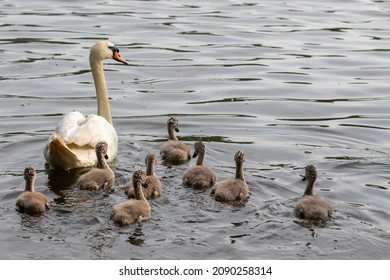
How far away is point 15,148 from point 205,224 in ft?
15.9

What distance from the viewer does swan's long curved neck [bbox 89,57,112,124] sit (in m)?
16.3

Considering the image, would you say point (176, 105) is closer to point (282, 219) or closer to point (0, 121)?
point (0, 121)

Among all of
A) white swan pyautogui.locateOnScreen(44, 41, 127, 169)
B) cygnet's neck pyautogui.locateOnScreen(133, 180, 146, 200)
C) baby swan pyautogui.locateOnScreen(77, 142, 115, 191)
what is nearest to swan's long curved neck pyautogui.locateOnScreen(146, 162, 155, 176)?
baby swan pyautogui.locateOnScreen(77, 142, 115, 191)

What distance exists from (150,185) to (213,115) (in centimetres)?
538

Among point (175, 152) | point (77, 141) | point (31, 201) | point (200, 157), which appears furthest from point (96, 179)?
point (175, 152)

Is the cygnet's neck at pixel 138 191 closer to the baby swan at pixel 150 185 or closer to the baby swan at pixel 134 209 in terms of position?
the baby swan at pixel 134 209

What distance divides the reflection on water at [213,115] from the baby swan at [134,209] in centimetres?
13

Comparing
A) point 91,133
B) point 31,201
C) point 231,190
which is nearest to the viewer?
point 31,201

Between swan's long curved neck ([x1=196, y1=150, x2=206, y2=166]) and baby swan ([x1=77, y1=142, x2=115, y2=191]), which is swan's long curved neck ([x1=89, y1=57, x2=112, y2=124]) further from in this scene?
baby swan ([x1=77, y1=142, x2=115, y2=191])

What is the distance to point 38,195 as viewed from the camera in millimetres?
12180

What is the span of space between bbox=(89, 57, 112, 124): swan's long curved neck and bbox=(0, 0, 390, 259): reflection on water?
513 millimetres

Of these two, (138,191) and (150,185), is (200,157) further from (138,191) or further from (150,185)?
(138,191)

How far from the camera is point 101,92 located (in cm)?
1645
